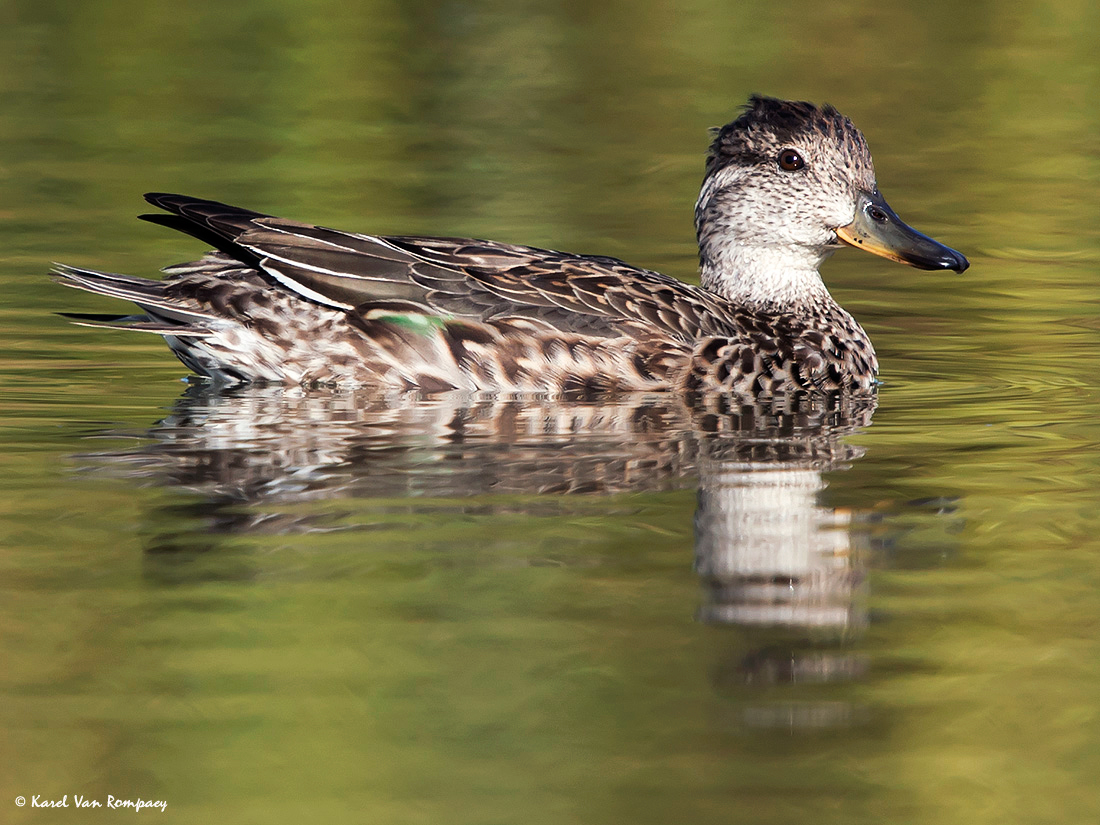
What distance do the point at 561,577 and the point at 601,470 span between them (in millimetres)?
1427

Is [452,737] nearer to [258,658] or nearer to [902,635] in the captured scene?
[258,658]

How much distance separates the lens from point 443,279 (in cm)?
863

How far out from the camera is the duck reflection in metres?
5.39

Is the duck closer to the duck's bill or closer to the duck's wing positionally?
the duck's wing

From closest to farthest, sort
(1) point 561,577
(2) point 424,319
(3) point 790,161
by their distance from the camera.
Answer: (1) point 561,577 → (2) point 424,319 → (3) point 790,161

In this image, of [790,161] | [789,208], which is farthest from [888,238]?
[790,161]

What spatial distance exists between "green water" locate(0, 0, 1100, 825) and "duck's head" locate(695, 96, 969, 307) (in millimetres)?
702

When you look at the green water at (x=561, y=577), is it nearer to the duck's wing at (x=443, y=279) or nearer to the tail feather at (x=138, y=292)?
the tail feather at (x=138, y=292)

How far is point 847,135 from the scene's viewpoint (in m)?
9.28

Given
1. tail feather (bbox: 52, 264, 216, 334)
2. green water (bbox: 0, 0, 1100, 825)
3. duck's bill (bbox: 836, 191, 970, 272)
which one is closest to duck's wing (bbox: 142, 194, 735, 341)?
tail feather (bbox: 52, 264, 216, 334)

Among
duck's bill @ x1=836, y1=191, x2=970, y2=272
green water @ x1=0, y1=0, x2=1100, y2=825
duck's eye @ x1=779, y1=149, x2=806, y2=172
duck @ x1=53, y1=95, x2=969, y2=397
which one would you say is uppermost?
duck's eye @ x1=779, y1=149, x2=806, y2=172

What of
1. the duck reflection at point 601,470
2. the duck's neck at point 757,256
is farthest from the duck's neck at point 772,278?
the duck reflection at point 601,470

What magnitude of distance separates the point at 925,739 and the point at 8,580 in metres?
2.71

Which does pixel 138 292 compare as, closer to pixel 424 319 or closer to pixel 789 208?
pixel 424 319
